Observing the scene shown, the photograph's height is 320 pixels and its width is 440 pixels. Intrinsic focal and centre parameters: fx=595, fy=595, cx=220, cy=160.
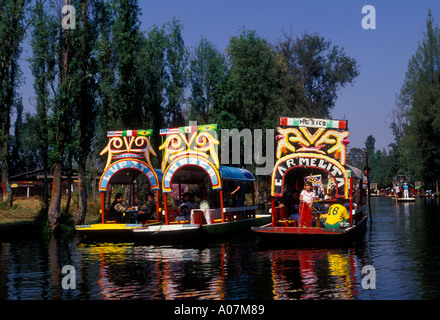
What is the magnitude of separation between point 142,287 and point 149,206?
13.2 m

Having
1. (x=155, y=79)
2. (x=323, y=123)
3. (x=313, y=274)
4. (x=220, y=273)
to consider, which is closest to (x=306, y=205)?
(x=323, y=123)

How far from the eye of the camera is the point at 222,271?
17078 mm

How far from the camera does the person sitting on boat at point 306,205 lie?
23.0m

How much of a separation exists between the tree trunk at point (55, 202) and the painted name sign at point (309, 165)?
1353 cm

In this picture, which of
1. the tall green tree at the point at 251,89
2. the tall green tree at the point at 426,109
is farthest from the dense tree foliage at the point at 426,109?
the tall green tree at the point at 251,89

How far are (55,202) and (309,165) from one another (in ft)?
50.4

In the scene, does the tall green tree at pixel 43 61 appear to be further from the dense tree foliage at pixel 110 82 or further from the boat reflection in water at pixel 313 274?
the boat reflection in water at pixel 313 274

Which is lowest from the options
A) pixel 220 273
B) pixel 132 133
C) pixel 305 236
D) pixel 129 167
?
pixel 220 273

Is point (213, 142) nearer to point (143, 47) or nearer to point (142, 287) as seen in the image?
point (142, 287)

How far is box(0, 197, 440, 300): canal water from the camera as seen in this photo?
45.1 ft

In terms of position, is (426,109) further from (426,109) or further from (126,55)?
(126,55)

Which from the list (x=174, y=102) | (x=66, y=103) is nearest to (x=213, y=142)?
(x=66, y=103)

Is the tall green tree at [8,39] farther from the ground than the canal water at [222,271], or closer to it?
farther from the ground

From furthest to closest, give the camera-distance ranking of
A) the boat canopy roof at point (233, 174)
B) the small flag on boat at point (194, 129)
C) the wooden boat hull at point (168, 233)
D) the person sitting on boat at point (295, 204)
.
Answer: the boat canopy roof at point (233, 174)
the person sitting on boat at point (295, 204)
the small flag on boat at point (194, 129)
the wooden boat hull at point (168, 233)
